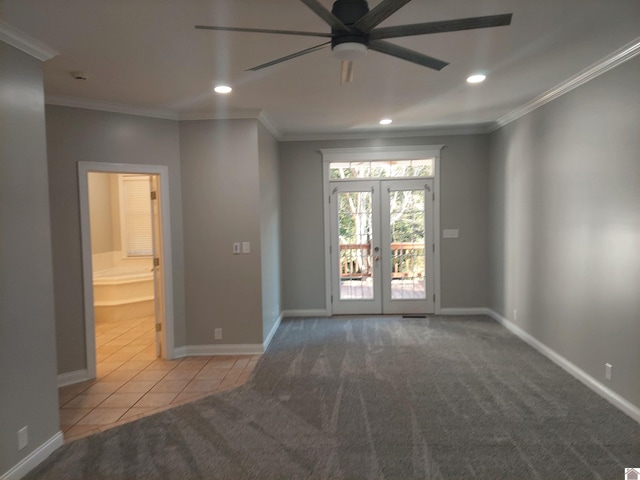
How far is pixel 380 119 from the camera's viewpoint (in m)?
4.94

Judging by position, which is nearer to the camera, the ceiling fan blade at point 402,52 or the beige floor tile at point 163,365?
the ceiling fan blade at point 402,52

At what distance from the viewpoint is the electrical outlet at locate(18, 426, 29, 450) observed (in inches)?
93.8

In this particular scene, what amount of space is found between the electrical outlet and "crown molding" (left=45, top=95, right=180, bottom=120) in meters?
2.75

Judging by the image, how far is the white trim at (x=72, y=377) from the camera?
12.4 ft

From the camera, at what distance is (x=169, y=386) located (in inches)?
146

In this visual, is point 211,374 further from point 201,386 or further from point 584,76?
point 584,76

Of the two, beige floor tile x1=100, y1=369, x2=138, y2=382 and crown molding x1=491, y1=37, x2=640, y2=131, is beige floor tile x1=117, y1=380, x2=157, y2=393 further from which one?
crown molding x1=491, y1=37, x2=640, y2=131

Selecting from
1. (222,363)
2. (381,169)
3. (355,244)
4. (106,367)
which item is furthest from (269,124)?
(106,367)

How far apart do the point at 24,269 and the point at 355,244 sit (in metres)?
4.24

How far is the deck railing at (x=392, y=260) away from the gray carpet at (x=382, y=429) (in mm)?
1883

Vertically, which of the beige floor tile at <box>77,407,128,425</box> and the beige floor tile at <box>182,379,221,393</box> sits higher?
the beige floor tile at <box>182,379,221,393</box>

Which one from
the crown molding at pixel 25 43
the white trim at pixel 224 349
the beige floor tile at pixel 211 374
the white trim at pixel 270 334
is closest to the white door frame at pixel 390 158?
the white trim at pixel 270 334

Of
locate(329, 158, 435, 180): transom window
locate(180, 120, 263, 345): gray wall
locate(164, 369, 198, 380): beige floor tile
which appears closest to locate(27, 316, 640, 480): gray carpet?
locate(164, 369, 198, 380): beige floor tile

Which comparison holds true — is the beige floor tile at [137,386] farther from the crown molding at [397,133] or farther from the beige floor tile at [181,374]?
the crown molding at [397,133]
